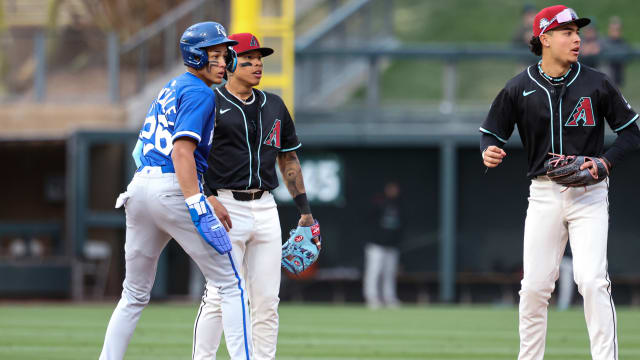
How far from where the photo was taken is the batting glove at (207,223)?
630 centimetres

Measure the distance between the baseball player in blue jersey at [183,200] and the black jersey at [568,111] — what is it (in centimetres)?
190

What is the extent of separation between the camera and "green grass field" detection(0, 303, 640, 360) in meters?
9.33

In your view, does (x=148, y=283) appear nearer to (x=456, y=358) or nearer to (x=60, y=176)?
(x=456, y=358)

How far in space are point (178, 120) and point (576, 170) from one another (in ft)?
7.75

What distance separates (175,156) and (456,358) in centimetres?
367

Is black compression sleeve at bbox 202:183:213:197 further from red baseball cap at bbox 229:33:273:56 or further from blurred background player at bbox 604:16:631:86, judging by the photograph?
blurred background player at bbox 604:16:631:86

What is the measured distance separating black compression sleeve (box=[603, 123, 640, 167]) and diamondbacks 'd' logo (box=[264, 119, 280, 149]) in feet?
6.89

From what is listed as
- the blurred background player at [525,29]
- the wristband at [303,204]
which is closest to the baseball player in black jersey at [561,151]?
the wristband at [303,204]

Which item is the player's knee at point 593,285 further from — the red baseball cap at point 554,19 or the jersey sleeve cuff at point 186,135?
the jersey sleeve cuff at point 186,135

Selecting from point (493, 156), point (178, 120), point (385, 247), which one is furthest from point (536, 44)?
point (385, 247)

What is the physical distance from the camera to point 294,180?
7570 millimetres

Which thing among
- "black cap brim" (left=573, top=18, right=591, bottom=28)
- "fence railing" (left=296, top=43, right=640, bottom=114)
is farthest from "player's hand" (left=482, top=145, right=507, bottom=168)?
"fence railing" (left=296, top=43, right=640, bottom=114)

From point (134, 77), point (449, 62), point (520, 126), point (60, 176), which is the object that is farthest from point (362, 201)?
point (520, 126)

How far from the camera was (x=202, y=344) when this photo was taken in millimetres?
7008
